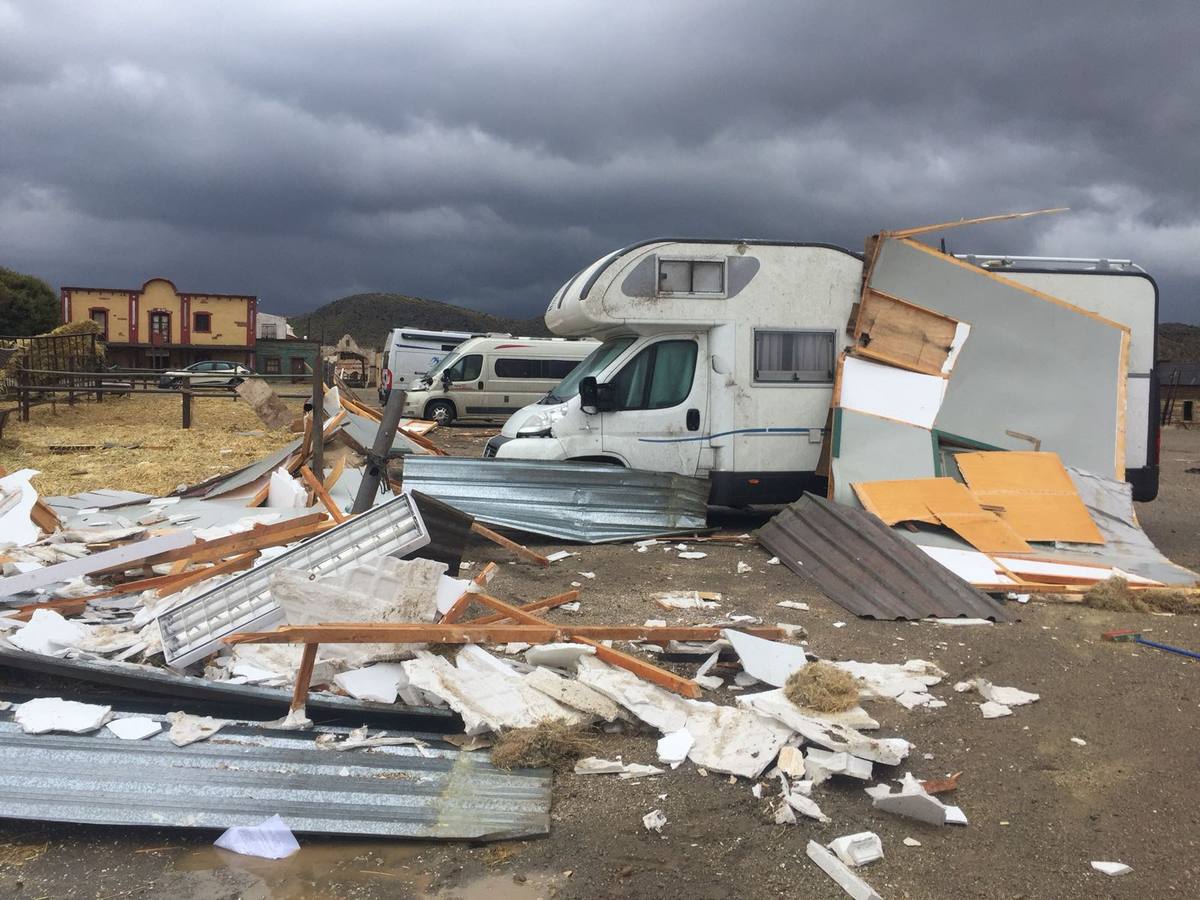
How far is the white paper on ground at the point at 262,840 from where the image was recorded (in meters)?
3.47

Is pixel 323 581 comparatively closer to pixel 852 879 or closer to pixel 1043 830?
pixel 852 879

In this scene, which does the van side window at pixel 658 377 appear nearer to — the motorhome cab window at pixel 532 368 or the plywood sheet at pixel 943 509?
the plywood sheet at pixel 943 509

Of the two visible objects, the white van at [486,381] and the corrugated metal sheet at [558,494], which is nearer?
the corrugated metal sheet at [558,494]

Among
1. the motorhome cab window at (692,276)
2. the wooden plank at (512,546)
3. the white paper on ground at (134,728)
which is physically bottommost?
the white paper on ground at (134,728)

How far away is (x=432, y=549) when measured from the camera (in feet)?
22.6

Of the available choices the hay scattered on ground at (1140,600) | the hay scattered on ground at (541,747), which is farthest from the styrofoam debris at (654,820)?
the hay scattered on ground at (1140,600)

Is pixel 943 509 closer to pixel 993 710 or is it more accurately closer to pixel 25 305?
pixel 993 710

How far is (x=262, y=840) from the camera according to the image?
351 cm

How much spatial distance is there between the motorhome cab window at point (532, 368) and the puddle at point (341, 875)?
20.1 meters

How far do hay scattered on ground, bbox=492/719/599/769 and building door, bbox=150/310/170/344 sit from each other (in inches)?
1803

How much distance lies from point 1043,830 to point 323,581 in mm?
3691

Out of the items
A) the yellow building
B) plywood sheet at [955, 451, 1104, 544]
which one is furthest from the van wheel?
the yellow building

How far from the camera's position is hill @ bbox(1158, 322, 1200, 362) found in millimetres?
65812

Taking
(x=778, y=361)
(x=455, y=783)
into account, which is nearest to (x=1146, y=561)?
(x=778, y=361)
